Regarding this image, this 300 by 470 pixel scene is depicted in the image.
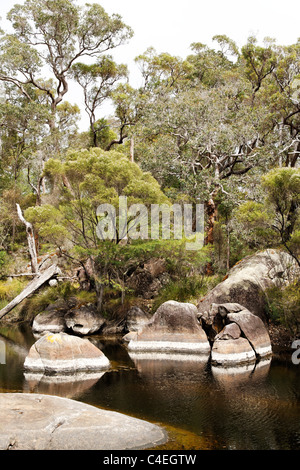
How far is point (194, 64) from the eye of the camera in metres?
36.5

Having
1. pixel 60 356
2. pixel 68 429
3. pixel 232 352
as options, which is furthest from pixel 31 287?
pixel 68 429

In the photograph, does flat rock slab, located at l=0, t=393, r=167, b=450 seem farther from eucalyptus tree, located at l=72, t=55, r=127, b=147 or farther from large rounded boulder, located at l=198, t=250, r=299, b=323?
eucalyptus tree, located at l=72, t=55, r=127, b=147

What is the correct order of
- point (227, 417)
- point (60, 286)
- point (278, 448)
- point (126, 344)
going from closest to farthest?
point (278, 448)
point (227, 417)
point (126, 344)
point (60, 286)

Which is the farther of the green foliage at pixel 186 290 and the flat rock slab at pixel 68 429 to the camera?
the green foliage at pixel 186 290

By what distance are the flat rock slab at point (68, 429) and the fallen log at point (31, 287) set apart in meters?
15.2

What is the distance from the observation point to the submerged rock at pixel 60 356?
14.0 m

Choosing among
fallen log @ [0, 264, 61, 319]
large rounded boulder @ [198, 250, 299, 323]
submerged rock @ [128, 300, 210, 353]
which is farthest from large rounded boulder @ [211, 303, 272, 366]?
fallen log @ [0, 264, 61, 319]

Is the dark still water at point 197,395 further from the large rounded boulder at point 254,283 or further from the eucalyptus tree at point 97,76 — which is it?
the eucalyptus tree at point 97,76

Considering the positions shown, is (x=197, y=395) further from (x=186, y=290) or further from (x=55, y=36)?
(x=55, y=36)

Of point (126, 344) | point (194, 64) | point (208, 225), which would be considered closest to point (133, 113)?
point (194, 64)

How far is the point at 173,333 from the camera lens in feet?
57.5

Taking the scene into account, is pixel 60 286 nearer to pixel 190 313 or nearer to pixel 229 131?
pixel 190 313

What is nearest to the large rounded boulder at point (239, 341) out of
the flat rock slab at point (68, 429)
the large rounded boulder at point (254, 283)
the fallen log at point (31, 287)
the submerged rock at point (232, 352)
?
the submerged rock at point (232, 352)
